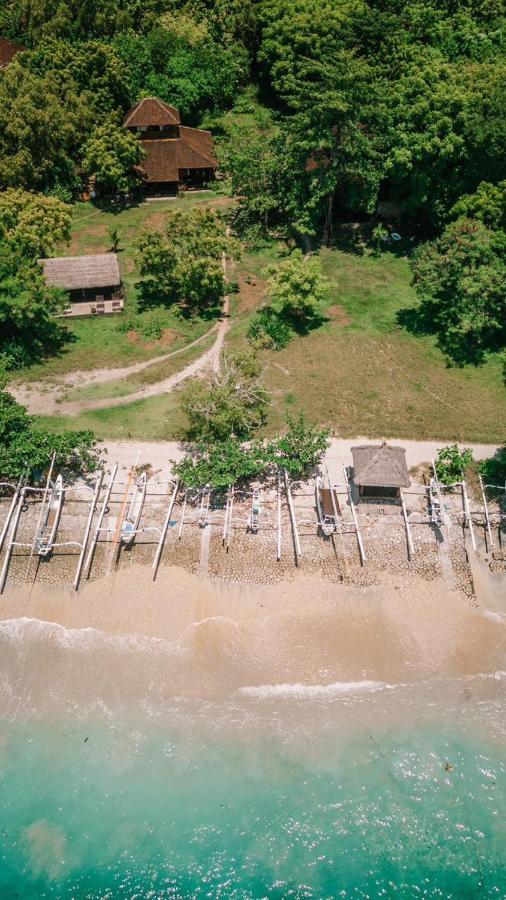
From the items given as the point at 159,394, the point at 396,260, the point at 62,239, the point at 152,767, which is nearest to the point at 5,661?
the point at 152,767

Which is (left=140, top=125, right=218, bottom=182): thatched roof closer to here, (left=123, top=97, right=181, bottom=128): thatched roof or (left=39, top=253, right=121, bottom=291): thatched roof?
(left=123, top=97, right=181, bottom=128): thatched roof

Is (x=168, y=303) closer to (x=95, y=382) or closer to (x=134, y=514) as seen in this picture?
(x=95, y=382)

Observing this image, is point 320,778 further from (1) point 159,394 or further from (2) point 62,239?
(2) point 62,239

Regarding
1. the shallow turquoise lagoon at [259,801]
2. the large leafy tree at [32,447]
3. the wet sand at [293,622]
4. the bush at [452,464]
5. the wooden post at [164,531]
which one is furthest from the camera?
the bush at [452,464]

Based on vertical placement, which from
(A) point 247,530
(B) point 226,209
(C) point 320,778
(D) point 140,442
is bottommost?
(C) point 320,778

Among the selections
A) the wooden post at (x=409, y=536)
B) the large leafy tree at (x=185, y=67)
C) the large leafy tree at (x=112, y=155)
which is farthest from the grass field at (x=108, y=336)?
the large leafy tree at (x=185, y=67)

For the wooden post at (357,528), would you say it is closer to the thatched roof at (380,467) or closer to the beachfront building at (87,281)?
the thatched roof at (380,467)

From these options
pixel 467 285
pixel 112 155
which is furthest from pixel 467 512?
pixel 112 155
